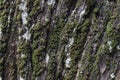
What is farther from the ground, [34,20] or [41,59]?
[34,20]

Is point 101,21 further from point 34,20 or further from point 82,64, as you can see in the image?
point 34,20

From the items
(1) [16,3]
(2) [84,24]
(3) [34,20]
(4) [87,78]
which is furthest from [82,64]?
(1) [16,3]

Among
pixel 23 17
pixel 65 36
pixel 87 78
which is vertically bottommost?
pixel 87 78

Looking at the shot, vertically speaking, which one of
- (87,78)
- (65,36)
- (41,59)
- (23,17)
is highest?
(23,17)

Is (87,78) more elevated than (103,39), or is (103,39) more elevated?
(103,39)

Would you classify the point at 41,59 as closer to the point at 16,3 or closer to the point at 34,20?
the point at 34,20

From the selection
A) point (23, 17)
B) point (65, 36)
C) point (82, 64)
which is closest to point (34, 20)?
point (23, 17)
